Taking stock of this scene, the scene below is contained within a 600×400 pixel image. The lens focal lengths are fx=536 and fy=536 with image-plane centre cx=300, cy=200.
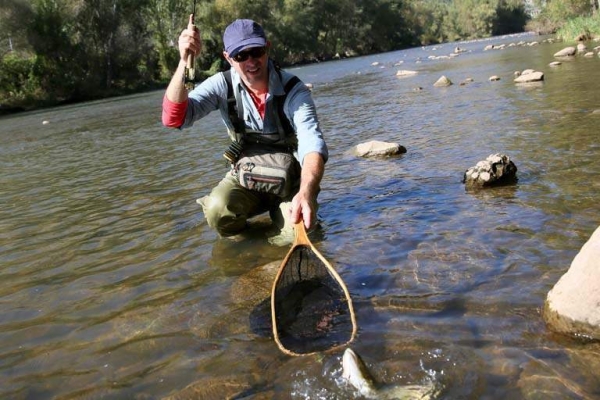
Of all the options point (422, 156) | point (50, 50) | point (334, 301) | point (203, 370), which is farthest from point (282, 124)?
point (50, 50)

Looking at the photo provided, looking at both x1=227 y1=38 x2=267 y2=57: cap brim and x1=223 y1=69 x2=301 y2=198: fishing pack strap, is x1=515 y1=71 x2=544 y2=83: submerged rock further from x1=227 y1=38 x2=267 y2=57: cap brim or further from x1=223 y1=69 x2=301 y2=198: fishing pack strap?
x1=227 y1=38 x2=267 y2=57: cap brim

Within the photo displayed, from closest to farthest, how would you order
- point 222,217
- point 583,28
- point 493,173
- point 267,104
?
point 267,104
point 222,217
point 493,173
point 583,28

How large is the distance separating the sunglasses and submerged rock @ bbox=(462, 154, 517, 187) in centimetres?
312

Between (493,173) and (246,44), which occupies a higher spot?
(246,44)

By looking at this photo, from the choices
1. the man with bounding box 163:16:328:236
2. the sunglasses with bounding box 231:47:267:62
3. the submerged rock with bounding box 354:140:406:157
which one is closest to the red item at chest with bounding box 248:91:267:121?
the man with bounding box 163:16:328:236

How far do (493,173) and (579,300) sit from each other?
325 cm

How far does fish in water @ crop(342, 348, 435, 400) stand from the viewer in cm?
285

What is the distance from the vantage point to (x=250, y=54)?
4.72 metres

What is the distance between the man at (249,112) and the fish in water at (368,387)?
3.64 feet

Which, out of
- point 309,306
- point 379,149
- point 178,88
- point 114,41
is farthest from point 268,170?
point 114,41

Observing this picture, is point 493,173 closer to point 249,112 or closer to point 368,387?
point 249,112

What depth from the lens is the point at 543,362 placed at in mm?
3012

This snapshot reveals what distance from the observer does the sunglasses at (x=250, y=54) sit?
15.3 feet

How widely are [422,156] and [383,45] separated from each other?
303ft
